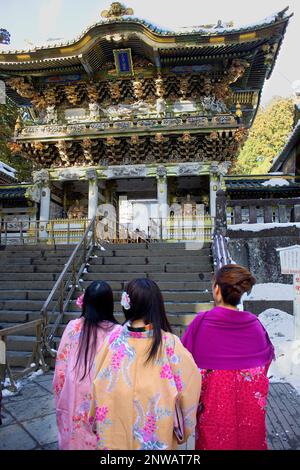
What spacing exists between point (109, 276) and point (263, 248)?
13.4ft

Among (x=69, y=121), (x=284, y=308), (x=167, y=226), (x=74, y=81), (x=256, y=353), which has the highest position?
(x=74, y=81)

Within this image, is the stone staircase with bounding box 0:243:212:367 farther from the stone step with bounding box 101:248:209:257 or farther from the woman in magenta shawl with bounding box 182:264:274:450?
the woman in magenta shawl with bounding box 182:264:274:450

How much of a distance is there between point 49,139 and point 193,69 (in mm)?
7255

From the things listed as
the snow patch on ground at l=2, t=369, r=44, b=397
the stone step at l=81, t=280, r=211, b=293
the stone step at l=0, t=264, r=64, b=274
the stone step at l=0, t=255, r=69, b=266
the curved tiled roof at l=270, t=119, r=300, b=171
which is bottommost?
the snow patch on ground at l=2, t=369, r=44, b=397

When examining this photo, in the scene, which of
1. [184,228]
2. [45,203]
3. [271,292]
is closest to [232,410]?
[271,292]

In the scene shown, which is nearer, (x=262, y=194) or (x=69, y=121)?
(x=262, y=194)

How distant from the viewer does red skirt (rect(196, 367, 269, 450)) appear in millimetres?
2262

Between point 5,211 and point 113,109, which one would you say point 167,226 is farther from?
point 5,211

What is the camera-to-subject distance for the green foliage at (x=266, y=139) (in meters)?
35.5

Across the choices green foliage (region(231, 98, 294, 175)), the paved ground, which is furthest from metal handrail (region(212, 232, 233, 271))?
green foliage (region(231, 98, 294, 175))

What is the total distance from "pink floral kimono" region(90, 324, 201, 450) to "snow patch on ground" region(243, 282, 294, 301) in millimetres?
5862

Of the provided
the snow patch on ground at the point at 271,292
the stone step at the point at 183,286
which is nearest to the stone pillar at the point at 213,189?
the snow patch on ground at the point at 271,292

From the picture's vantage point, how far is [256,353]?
7.55 feet

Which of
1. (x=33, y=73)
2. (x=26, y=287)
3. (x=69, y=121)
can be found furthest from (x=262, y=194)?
(x=33, y=73)
